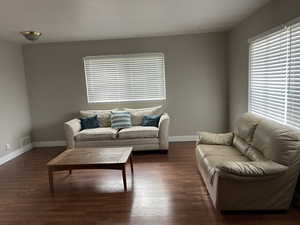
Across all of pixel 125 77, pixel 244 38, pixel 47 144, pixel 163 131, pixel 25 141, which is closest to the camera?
pixel 244 38

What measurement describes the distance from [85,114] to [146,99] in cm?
142

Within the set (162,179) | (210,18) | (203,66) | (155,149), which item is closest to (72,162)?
(162,179)

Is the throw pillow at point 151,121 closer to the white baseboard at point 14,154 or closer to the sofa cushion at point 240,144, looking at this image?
the sofa cushion at point 240,144

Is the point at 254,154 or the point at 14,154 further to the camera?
the point at 14,154

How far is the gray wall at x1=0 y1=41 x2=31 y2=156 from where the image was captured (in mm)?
4699

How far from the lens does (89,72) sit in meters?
5.54

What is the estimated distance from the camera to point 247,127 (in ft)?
10.6

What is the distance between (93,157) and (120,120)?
166cm

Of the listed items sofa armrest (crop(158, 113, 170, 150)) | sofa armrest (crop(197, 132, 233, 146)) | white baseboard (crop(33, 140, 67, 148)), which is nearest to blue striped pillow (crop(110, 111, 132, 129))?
sofa armrest (crop(158, 113, 170, 150))

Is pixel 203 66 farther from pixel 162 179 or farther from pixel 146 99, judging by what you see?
pixel 162 179

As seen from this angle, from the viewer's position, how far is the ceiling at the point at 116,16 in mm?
2955

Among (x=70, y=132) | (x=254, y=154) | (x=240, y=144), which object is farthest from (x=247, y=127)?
(x=70, y=132)

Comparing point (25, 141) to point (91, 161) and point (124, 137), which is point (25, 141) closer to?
point (124, 137)

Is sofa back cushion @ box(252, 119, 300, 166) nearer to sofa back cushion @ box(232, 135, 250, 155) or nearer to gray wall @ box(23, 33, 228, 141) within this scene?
sofa back cushion @ box(232, 135, 250, 155)
